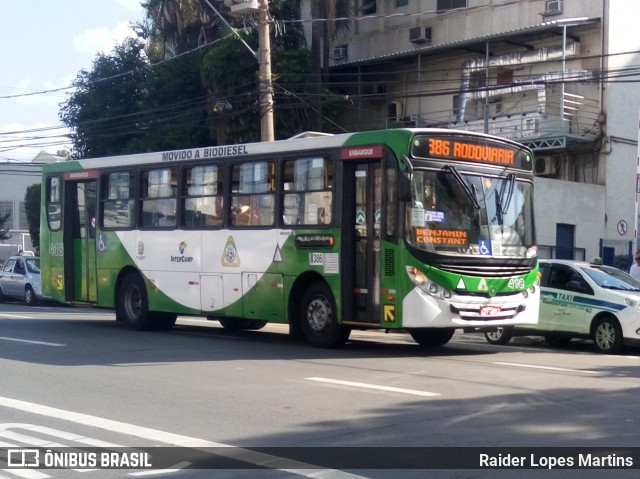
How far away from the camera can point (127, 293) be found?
19.0 m

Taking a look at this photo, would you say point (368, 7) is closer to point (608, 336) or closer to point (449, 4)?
point (449, 4)

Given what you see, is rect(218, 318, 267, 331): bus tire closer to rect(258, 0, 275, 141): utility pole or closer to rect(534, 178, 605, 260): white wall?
rect(258, 0, 275, 141): utility pole

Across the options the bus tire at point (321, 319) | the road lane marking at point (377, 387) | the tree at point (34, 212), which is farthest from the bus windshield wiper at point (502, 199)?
the tree at point (34, 212)

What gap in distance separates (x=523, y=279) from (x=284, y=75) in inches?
808

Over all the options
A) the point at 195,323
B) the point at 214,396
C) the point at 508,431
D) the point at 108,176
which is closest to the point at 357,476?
the point at 508,431

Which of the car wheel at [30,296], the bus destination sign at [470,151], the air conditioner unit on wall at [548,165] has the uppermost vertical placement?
the air conditioner unit on wall at [548,165]

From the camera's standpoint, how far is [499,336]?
59.8 ft

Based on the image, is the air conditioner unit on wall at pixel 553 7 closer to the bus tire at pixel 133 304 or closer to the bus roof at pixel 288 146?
the bus roof at pixel 288 146

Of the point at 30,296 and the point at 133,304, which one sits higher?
the point at 133,304

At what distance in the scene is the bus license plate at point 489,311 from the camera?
13.9 metres

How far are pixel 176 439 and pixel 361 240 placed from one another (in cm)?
653

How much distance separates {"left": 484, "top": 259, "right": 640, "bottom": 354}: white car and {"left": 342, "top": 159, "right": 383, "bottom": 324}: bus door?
3.42m

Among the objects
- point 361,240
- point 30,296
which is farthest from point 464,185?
point 30,296

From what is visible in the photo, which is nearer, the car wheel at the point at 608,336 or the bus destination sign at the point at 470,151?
the bus destination sign at the point at 470,151
